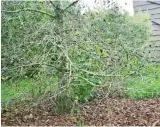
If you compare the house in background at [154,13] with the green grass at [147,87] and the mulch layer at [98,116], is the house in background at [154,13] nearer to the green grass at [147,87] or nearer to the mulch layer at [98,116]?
the green grass at [147,87]

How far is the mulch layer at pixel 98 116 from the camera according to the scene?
400 cm

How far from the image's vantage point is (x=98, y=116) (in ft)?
14.0

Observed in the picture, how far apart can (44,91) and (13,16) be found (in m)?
0.90

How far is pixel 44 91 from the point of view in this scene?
4102mm

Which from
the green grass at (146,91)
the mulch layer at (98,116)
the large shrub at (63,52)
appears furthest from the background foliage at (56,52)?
the green grass at (146,91)

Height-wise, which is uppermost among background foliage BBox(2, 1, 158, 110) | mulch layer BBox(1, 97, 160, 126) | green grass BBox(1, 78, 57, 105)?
background foliage BBox(2, 1, 158, 110)

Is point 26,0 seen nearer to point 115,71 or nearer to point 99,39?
point 99,39

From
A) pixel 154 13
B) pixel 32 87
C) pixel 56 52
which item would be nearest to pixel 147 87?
pixel 32 87

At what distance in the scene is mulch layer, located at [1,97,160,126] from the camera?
4004mm

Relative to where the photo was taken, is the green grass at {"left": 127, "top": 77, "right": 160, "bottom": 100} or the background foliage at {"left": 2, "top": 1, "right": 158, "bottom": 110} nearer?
the background foliage at {"left": 2, "top": 1, "right": 158, "bottom": 110}

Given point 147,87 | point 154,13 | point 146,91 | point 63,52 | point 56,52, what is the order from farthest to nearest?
point 154,13 → point 147,87 → point 146,91 → point 56,52 → point 63,52

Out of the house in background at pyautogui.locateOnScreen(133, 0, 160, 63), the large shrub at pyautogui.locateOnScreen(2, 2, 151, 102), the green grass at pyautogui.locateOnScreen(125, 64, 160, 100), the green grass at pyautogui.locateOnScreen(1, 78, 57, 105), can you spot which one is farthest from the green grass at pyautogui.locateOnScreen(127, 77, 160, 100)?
the house in background at pyautogui.locateOnScreen(133, 0, 160, 63)

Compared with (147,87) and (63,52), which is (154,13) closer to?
(147,87)

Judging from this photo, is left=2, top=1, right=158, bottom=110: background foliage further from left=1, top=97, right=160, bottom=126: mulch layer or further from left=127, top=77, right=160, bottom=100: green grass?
left=127, top=77, right=160, bottom=100: green grass
